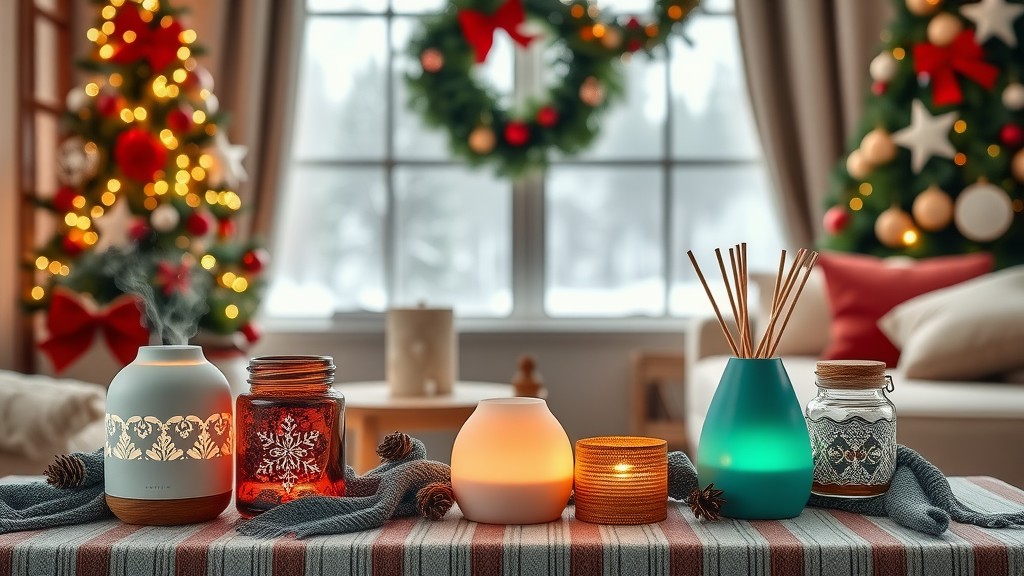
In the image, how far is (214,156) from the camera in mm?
3516

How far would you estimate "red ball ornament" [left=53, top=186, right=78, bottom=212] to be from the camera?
3.40 metres

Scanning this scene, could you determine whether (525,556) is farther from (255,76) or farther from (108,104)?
(255,76)

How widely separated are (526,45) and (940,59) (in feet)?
4.68

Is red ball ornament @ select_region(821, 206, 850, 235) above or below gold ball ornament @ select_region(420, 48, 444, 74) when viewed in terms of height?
below

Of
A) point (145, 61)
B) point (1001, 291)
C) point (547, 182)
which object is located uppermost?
point (145, 61)

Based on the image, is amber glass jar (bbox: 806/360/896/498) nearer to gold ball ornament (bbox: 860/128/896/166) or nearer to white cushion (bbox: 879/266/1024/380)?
white cushion (bbox: 879/266/1024/380)

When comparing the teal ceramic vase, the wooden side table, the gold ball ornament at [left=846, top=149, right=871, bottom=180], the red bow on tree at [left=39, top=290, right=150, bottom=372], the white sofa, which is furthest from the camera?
the gold ball ornament at [left=846, top=149, right=871, bottom=180]

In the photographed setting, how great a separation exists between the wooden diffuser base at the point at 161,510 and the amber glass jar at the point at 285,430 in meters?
0.04

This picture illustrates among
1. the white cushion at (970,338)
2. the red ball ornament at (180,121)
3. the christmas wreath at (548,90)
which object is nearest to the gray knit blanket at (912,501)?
the white cushion at (970,338)

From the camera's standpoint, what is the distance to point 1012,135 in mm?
3316

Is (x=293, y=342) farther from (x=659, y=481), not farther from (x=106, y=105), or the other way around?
(x=659, y=481)

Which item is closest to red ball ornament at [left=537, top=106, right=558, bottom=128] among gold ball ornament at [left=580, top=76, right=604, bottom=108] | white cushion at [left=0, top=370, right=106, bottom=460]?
gold ball ornament at [left=580, top=76, right=604, bottom=108]

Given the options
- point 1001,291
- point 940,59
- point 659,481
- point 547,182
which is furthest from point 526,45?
point 659,481

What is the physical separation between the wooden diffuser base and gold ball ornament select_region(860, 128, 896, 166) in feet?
9.86
